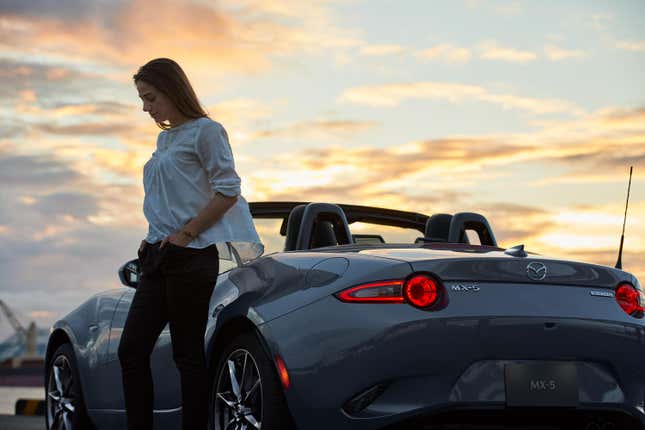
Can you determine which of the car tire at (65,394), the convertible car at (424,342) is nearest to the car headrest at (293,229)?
the convertible car at (424,342)

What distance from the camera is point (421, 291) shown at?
461 centimetres

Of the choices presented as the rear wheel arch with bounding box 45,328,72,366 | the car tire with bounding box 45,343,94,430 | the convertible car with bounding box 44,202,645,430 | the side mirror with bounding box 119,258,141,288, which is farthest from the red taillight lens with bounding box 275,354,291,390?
the rear wheel arch with bounding box 45,328,72,366

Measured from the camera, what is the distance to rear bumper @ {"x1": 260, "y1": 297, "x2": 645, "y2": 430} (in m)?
4.48

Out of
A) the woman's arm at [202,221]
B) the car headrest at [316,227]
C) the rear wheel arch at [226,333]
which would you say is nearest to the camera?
→ the woman's arm at [202,221]

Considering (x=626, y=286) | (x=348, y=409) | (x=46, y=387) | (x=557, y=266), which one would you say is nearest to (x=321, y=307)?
(x=348, y=409)

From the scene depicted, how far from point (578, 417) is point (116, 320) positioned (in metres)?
2.82

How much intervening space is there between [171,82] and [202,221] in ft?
2.32

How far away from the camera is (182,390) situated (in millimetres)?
5137

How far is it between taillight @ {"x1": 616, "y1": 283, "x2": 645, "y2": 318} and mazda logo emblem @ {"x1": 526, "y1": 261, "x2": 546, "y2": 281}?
0.44m

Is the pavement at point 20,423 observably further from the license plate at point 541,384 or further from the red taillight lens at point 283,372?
the license plate at point 541,384

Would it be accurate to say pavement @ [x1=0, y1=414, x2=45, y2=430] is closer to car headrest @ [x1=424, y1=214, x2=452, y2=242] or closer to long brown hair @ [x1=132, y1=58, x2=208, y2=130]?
car headrest @ [x1=424, y1=214, x2=452, y2=242]

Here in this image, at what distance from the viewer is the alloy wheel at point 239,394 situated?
16.5 feet

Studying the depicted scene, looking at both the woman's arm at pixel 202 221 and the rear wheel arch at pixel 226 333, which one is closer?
the woman's arm at pixel 202 221

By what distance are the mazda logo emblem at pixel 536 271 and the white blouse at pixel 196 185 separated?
1.25m
